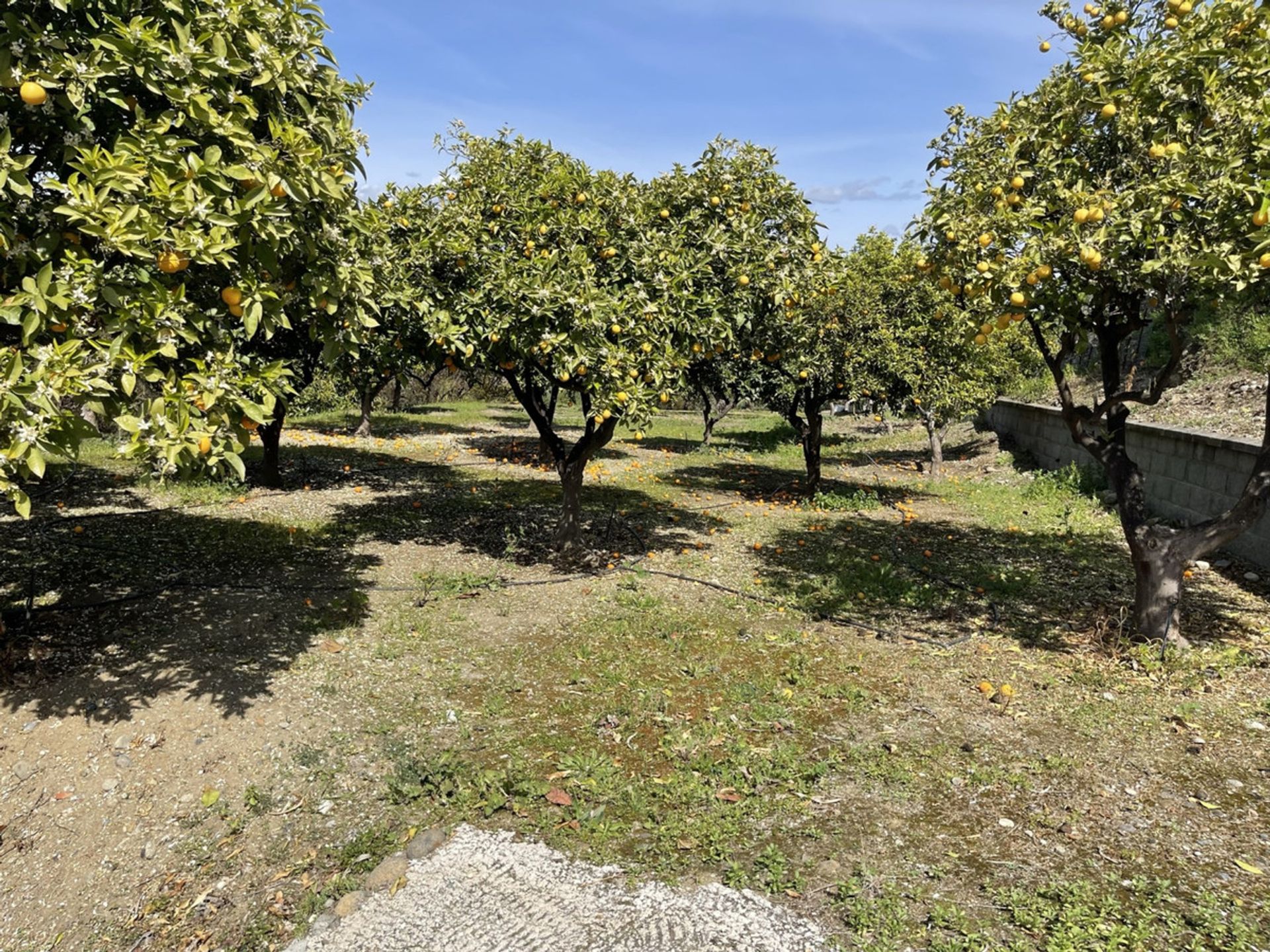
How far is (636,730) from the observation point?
567cm

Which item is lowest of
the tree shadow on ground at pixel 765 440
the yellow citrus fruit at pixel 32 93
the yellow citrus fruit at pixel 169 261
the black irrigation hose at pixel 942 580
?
the black irrigation hose at pixel 942 580

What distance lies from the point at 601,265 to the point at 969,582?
5.59m

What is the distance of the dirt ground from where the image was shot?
4039 millimetres

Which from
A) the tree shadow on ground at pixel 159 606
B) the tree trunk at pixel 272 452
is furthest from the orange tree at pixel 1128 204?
the tree trunk at pixel 272 452

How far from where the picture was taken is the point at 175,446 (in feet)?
12.8

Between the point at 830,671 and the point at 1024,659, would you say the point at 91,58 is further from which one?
the point at 1024,659

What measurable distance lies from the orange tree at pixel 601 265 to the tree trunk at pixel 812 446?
6121 millimetres

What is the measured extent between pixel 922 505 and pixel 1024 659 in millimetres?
8002

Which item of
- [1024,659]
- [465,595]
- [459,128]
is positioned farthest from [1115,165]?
[465,595]

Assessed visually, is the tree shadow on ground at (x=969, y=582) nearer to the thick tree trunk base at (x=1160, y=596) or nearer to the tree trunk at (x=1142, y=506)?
the thick tree trunk base at (x=1160, y=596)

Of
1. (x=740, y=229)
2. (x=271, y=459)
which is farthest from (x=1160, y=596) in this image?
(x=271, y=459)

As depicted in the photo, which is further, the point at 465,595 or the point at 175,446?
the point at 465,595

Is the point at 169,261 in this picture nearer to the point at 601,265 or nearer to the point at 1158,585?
the point at 601,265

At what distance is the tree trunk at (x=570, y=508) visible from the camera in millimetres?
9977
